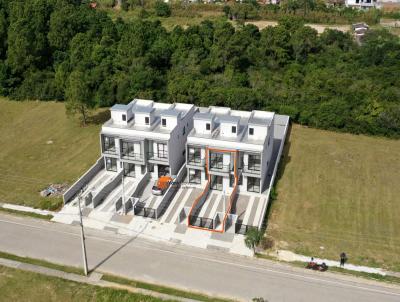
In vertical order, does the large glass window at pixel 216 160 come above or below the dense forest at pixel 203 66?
below

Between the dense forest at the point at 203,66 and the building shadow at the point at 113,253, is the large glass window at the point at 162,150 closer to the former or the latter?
the building shadow at the point at 113,253

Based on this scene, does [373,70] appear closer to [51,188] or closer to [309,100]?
[309,100]

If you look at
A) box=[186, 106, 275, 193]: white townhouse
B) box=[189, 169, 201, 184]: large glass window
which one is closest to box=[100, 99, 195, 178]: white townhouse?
box=[189, 169, 201, 184]: large glass window

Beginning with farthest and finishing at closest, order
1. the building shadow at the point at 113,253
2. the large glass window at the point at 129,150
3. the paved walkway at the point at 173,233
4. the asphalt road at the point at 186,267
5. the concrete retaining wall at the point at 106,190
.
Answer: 1. the large glass window at the point at 129,150
2. the concrete retaining wall at the point at 106,190
3. the paved walkway at the point at 173,233
4. the building shadow at the point at 113,253
5. the asphalt road at the point at 186,267

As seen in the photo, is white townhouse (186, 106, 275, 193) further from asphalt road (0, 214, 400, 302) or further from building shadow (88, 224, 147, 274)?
asphalt road (0, 214, 400, 302)

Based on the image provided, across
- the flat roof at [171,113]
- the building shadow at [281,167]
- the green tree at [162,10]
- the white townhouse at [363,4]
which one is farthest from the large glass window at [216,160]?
the white townhouse at [363,4]

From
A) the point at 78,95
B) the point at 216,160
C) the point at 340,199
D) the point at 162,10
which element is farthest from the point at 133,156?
the point at 162,10

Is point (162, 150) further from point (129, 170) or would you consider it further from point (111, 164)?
point (111, 164)
